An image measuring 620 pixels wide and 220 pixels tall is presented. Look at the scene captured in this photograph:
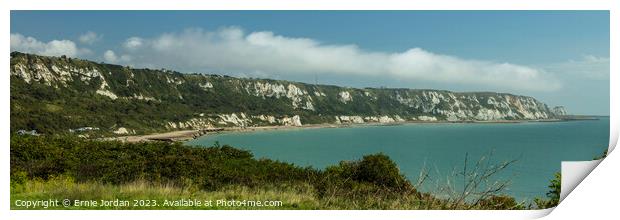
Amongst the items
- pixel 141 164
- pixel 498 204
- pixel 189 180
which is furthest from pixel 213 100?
pixel 498 204

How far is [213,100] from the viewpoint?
78.1 meters

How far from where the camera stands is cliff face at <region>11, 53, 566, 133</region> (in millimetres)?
55319

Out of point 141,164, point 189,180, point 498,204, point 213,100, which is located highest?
point 213,100

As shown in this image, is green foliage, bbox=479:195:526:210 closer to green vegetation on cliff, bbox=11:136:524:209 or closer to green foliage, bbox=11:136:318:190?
green vegetation on cliff, bbox=11:136:524:209

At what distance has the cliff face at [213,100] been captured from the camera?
181 ft

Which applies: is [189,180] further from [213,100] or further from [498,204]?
[213,100]

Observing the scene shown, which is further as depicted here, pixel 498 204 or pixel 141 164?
pixel 141 164

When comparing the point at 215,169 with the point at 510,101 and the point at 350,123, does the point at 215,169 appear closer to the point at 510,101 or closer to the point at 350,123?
the point at 350,123

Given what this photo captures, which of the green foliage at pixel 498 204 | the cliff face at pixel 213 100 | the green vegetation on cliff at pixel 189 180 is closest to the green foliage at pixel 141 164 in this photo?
the green vegetation on cliff at pixel 189 180

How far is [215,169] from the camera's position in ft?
31.7

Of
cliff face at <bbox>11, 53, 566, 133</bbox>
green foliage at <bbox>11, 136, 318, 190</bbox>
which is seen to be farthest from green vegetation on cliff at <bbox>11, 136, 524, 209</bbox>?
cliff face at <bbox>11, 53, 566, 133</bbox>

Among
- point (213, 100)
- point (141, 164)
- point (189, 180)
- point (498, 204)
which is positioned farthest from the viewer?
point (213, 100)
